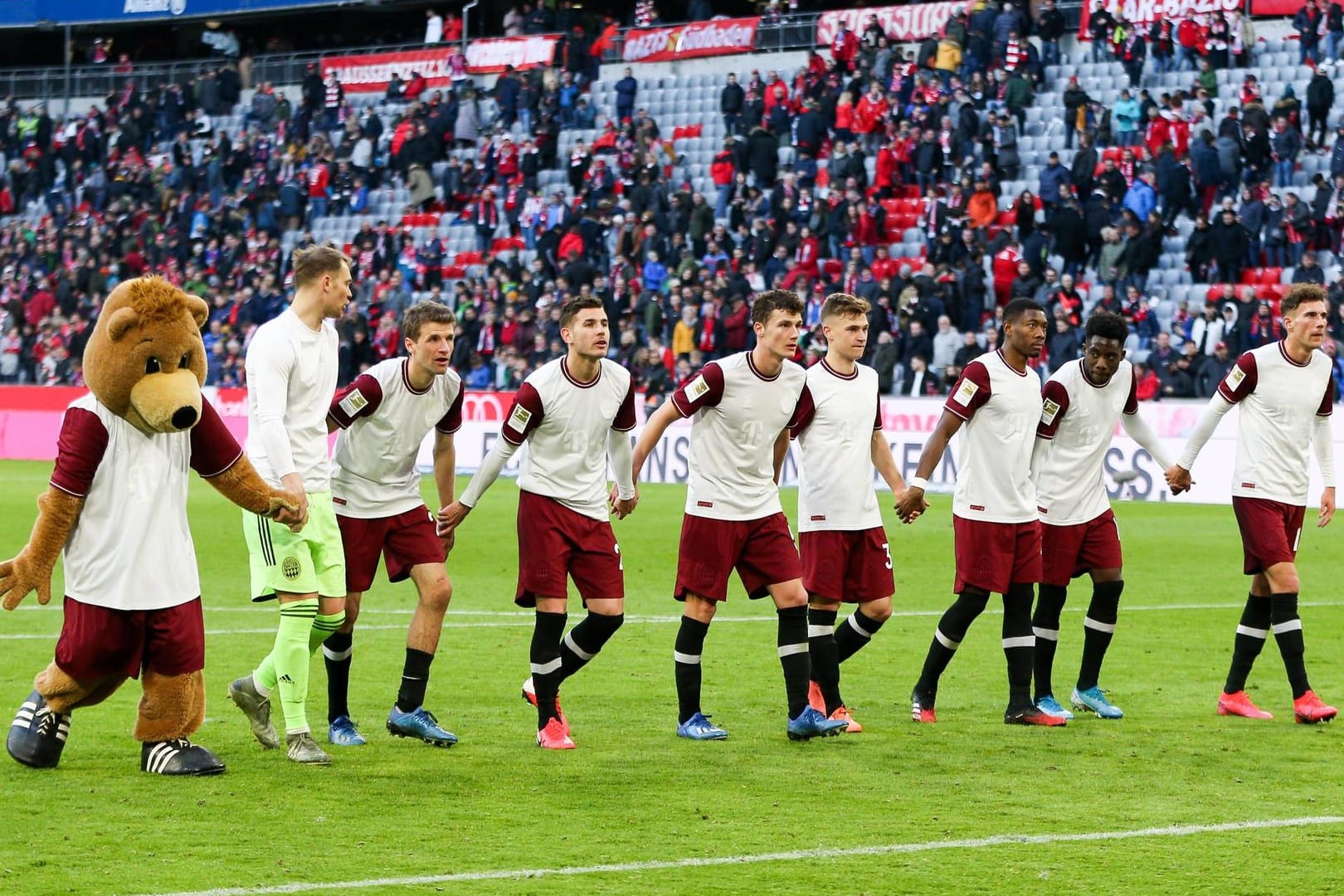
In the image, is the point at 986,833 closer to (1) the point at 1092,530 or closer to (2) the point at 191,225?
(1) the point at 1092,530

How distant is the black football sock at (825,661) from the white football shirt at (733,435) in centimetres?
68

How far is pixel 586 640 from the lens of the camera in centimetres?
862

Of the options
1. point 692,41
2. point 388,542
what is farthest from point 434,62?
point 388,542

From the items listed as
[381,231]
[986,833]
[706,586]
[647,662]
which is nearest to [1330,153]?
[381,231]

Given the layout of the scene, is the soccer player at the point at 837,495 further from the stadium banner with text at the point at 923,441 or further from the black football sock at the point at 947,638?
the stadium banner with text at the point at 923,441

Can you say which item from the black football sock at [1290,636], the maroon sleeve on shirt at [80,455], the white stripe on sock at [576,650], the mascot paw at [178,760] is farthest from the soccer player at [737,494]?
the maroon sleeve on shirt at [80,455]

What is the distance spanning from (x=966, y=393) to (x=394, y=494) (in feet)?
8.96

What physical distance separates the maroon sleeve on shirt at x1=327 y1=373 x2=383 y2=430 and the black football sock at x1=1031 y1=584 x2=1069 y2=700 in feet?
11.0

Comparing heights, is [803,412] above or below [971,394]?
below

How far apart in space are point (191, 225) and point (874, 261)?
53.4ft

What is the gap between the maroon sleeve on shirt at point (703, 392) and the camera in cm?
856

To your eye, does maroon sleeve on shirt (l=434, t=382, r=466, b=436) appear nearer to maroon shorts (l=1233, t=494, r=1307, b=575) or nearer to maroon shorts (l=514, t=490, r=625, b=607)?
maroon shorts (l=514, t=490, r=625, b=607)

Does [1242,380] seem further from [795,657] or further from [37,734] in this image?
[37,734]

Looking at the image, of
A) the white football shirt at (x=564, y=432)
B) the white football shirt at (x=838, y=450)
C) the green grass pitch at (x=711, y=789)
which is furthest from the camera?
the white football shirt at (x=838, y=450)
